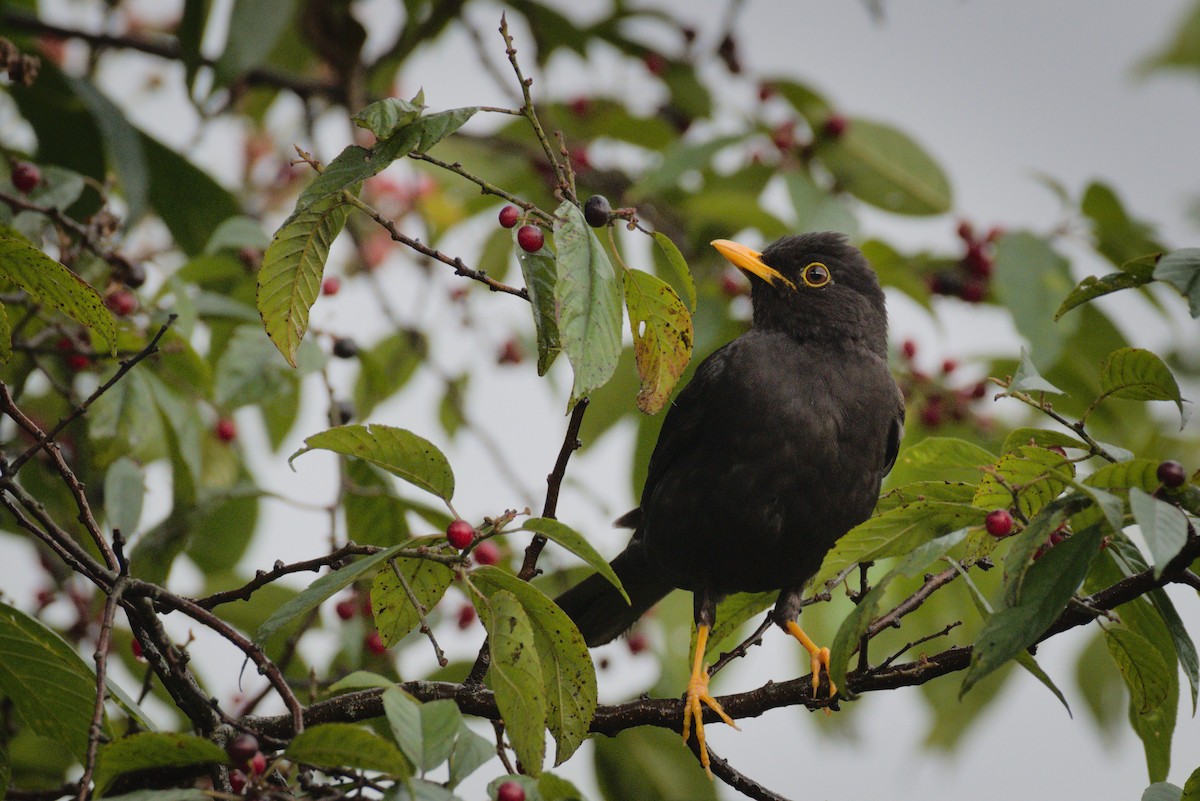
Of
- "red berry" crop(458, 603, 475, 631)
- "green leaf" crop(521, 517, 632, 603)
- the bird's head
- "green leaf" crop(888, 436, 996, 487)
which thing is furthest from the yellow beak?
"green leaf" crop(521, 517, 632, 603)

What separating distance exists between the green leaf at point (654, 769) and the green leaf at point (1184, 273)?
3.00 m

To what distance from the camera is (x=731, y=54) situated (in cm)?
638

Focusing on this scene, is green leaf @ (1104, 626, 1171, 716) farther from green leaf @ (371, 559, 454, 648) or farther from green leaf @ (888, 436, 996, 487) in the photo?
green leaf @ (371, 559, 454, 648)

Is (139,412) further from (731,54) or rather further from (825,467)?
(731,54)

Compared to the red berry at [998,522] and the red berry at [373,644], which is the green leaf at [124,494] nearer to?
the red berry at [373,644]

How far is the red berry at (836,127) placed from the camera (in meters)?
5.77

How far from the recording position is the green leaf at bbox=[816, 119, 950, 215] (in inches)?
218

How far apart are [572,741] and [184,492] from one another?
2.15 meters

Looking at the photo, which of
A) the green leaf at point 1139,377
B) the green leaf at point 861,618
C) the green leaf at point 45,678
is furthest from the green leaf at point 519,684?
the green leaf at point 1139,377

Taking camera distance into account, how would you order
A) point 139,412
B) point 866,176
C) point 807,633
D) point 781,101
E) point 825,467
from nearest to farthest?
point 139,412 < point 825,467 < point 807,633 < point 866,176 < point 781,101

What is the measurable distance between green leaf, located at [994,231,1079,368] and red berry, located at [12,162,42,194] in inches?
140

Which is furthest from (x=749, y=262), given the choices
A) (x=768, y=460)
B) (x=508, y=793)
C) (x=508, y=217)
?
(x=508, y=793)

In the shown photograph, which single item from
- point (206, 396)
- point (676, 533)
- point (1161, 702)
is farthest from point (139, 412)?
point (1161, 702)

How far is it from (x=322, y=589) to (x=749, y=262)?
9.34 feet
